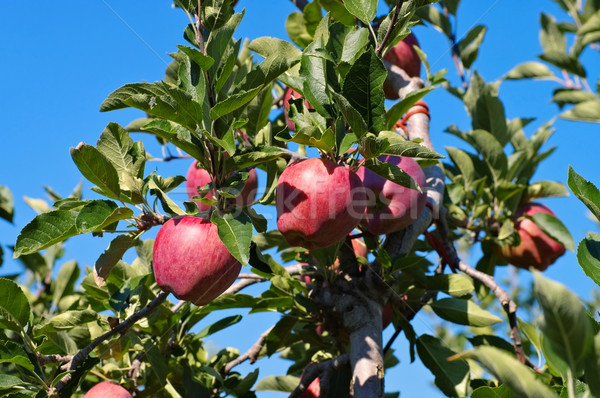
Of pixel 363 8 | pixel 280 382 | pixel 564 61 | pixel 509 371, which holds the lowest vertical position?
pixel 280 382

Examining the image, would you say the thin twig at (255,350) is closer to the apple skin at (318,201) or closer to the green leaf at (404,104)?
the apple skin at (318,201)

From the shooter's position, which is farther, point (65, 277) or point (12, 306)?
point (65, 277)

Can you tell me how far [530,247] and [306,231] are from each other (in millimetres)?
1426

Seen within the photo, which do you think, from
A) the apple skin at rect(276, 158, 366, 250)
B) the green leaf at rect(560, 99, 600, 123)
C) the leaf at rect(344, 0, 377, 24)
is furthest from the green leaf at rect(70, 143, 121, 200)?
the green leaf at rect(560, 99, 600, 123)

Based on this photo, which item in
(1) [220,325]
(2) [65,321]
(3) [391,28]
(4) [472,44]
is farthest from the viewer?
(4) [472,44]

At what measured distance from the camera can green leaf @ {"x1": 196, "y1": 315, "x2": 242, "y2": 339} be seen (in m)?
1.86

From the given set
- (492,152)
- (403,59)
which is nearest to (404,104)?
(403,59)

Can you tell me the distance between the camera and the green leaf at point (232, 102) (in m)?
1.13

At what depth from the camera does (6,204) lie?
7.04 feet

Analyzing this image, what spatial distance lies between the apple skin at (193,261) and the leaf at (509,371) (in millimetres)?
685

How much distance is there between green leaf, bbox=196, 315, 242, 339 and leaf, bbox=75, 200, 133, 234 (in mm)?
683

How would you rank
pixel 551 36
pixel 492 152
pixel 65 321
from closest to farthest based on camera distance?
pixel 65 321 → pixel 492 152 → pixel 551 36

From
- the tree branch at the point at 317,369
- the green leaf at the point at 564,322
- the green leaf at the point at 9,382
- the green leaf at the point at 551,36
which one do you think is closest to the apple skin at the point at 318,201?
the tree branch at the point at 317,369

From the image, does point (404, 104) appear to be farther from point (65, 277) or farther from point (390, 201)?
point (65, 277)
